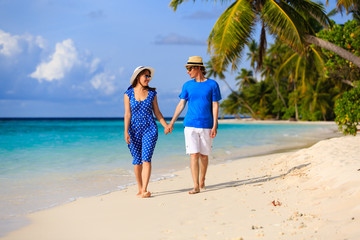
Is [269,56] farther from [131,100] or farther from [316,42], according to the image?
[131,100]

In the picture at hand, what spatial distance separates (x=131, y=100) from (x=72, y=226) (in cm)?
176

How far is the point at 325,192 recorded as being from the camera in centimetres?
401

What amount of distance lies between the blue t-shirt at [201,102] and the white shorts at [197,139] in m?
0.07

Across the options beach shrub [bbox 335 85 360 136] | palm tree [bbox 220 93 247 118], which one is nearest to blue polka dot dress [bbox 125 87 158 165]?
beach shrub [bbox 335 85 360 136]

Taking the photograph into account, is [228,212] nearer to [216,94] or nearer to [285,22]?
[216,94]

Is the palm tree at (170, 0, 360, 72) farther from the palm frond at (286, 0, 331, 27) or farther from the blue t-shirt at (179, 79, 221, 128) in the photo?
the blue t-shirt at (179, 79, 221, 128)

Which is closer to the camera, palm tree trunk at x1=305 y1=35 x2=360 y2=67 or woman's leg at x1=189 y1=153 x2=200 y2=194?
woman's leg at x1=189 y1=153 x2=200 y2=194

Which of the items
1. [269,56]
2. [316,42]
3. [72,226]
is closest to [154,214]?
[72,226]

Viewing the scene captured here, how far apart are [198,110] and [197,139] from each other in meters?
0.38

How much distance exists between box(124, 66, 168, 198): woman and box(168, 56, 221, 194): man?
32cm

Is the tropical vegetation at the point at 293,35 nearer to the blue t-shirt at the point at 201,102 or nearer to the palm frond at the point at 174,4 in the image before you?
the palm frond at the point at 174,4

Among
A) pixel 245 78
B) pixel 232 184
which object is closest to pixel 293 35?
pixel 232 184

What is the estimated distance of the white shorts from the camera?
473 cm

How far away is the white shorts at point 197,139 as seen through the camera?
4734 mm
